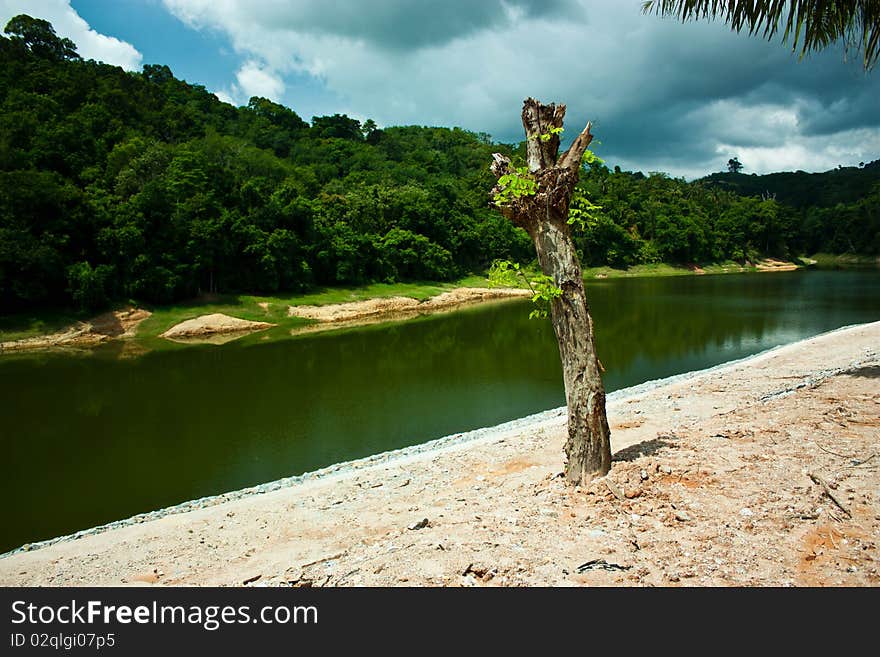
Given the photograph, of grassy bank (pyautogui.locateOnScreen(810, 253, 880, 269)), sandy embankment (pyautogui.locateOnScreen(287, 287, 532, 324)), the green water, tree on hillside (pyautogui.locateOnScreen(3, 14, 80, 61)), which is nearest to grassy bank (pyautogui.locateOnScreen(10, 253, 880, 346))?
sandy embankment (pyautogui.locateOnScreen(287, 287, 532, 324))

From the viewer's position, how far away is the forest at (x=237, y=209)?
3488 cm

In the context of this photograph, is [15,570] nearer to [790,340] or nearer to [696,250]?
[790,340]

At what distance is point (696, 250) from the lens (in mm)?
96000

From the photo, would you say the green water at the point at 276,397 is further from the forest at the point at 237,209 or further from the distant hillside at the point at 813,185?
the distant hillside at the point at 813,185

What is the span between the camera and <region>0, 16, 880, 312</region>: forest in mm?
34875

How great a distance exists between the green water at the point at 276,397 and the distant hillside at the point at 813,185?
394 ft

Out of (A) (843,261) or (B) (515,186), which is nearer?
(B) (515,186)

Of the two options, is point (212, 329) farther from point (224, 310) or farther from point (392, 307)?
point (392, 307)

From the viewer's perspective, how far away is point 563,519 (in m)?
6.50

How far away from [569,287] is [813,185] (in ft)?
604

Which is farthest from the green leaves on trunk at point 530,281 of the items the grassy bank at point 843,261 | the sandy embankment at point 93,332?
the grassy bank at point 843,261

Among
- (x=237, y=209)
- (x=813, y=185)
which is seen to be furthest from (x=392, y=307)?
(x=813, y=185)

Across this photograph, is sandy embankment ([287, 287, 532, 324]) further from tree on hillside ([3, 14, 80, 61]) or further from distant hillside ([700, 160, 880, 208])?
distant hillside ([700, 160, 880, 208])
